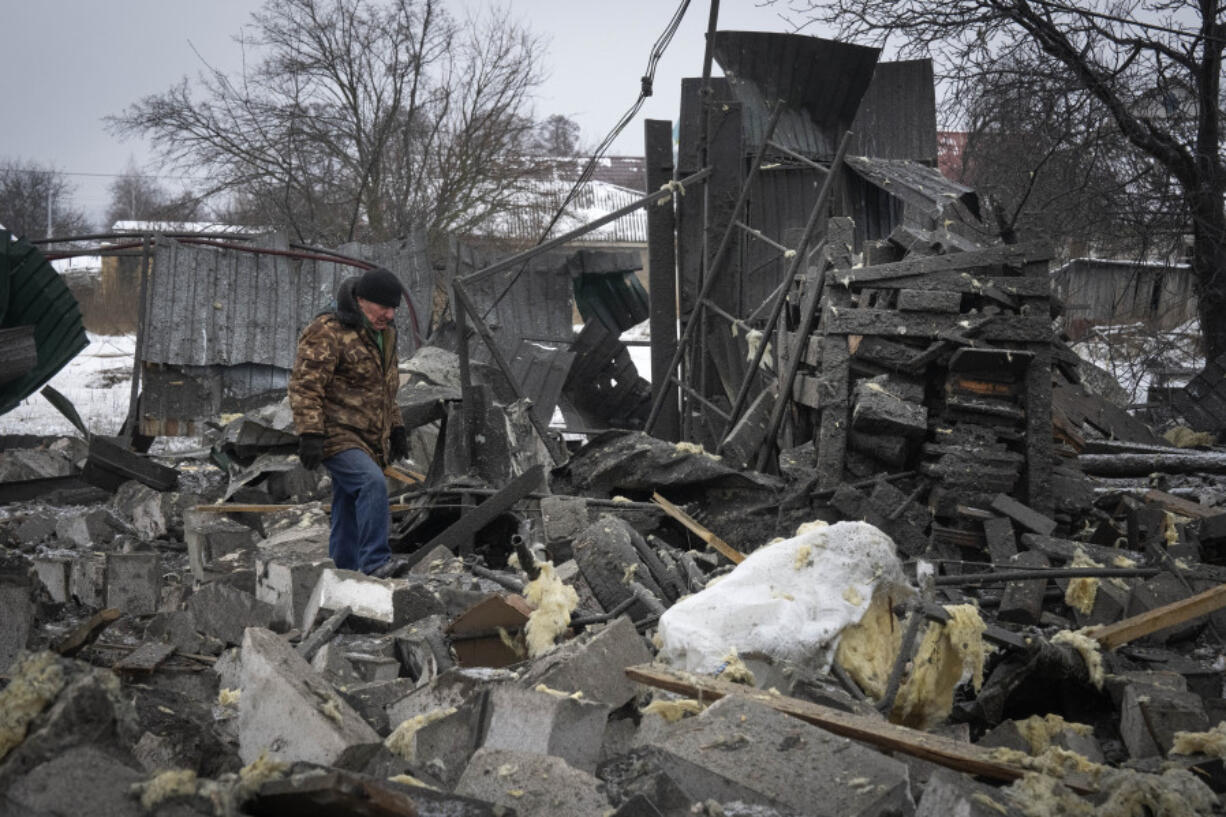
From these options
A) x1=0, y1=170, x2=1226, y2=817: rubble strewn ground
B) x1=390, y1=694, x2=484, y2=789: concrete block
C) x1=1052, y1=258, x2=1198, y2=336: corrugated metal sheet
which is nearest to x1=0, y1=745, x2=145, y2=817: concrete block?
x1=0, y1=170, x2=1226, y2=817: rubble strewn ground

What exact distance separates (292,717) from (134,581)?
309 centimetres

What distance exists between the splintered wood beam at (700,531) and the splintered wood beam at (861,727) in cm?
224

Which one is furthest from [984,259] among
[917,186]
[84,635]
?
[84,635]

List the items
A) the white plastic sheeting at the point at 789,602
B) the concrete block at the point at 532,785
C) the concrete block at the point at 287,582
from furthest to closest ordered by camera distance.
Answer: the concrete block at the point at 287,582
the white plastic sheeting at the point at 789,602
the concrete block at the point at 532,785

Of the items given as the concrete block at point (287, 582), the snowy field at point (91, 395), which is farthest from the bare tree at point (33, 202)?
the concrete block at point (287, 582)

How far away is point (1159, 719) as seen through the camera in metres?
3.78

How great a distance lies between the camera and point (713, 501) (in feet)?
22.7

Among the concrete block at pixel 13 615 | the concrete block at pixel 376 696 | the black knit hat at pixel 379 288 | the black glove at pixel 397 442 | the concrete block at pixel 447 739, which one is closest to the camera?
the concrete block at pixel 447 739

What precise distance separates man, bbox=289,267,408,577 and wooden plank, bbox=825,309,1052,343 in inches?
102

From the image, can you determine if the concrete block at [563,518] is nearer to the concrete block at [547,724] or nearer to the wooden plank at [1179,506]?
the concrete block at [547,724]

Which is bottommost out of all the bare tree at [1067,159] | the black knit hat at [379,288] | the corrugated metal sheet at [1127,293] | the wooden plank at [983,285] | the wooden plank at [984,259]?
the black knit hat at [379,288]

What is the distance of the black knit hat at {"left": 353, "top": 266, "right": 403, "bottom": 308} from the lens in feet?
20.2

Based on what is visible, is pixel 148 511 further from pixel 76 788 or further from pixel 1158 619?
pixel 1158 619

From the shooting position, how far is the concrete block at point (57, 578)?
20.1 ft
